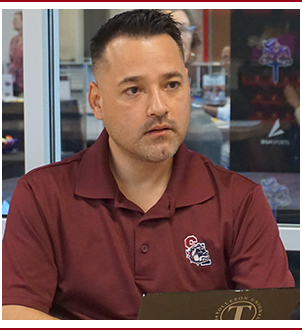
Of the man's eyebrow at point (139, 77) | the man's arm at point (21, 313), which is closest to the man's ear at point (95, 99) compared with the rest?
the man's eyebrow at point (139, 77)

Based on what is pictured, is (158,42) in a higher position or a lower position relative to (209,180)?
higher

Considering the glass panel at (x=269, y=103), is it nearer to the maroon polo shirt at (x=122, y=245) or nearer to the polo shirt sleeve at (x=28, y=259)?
the maroon polo shirt at (x=122, y=245)

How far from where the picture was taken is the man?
1343mm

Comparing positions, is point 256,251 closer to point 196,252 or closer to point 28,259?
point 196,252

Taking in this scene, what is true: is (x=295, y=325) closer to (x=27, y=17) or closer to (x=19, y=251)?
(x=19, y=251)

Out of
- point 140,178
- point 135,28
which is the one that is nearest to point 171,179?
point 140,178

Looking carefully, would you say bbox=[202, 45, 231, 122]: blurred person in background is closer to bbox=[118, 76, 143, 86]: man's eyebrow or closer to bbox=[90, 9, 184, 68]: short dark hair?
bbox=[90, 9, 184, 68]: short dark hair

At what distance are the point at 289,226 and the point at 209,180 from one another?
1094mm

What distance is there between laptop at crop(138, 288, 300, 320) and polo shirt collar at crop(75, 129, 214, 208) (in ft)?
1.46

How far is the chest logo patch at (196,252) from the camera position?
1.38 metres

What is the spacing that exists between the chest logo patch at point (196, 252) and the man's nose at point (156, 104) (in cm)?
37

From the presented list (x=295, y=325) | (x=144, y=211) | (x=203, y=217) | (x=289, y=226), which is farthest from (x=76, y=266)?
(x=289, y=226)

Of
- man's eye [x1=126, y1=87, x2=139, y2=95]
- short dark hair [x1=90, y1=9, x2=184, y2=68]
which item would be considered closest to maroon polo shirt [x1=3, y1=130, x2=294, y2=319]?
man's eye [x1=126, y1=87, x2=139, y2=95]

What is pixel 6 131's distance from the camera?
2.55m
